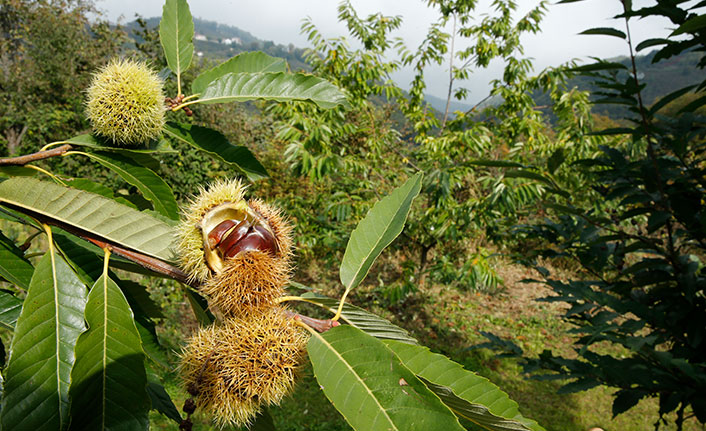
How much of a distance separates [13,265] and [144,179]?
284 millimetres

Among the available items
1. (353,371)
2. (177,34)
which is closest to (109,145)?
(177,34)

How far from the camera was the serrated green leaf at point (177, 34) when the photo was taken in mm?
968

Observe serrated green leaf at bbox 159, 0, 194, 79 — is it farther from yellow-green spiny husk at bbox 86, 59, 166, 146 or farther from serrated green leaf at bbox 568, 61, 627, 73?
serrated green leaf at bbox 568, 61, 627, 73

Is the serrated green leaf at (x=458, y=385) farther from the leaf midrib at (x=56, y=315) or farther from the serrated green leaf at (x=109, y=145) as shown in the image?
the serrated green leaf at (x=109, y=145)

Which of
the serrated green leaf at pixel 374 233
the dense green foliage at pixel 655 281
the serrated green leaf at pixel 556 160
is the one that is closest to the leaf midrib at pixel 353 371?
the serrated green leaf at pixel 374 233

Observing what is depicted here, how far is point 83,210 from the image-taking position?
24.5 inches

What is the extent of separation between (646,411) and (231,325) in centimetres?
535

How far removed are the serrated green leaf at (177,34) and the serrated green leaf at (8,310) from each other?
0.59 metres

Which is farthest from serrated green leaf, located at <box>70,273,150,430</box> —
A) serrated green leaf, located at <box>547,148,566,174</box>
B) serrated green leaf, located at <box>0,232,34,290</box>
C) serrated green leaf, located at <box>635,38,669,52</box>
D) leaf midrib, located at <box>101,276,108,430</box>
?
serrated green leaf, located at <box>635,38,669,52</box>

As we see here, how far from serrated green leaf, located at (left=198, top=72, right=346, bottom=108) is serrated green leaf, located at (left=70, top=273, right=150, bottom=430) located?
500mm

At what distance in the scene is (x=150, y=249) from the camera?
2.15ft

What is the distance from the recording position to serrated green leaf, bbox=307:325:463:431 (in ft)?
1.49

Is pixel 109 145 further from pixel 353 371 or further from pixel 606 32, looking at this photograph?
pixel 606 32

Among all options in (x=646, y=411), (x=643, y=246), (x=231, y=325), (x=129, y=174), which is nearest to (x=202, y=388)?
(x=231, y=325)
